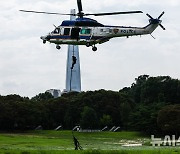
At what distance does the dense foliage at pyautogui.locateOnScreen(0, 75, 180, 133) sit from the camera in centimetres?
10212

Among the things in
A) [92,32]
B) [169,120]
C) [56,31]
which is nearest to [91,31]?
[92,32]

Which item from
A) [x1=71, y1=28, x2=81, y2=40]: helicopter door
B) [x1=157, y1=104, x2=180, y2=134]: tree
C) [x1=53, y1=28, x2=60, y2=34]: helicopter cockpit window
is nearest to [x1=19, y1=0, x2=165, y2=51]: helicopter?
[x1=71, y1=28, x2=81, y2=40]: helicopter door

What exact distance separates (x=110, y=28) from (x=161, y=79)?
9884cm

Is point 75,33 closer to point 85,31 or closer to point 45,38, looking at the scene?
point 85,31

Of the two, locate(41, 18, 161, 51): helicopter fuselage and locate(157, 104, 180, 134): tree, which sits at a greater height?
locate(41, 18, 161, 51): helicopter fuselage

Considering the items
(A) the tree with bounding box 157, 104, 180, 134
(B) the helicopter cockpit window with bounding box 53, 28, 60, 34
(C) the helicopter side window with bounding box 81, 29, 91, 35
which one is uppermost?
(B) the helicopter cockpit window with bounding box 53, 28, 60, 34

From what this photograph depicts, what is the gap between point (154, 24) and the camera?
4181 centimetres

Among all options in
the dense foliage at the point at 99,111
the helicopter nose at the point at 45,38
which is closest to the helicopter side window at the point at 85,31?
the helicopter nose at the point at 45,38

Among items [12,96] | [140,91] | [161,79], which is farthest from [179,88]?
[12,96]

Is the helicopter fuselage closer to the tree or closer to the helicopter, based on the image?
the helicopter

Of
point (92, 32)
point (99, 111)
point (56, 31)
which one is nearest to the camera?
point (92, 32)

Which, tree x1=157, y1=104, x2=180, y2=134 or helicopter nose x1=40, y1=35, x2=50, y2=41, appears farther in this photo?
tree x1=157, y1=104, x2=180, y2=134

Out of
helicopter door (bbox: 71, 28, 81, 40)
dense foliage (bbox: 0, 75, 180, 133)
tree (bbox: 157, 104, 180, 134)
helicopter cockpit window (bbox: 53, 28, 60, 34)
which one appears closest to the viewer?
helicopter door (bbox: 71, 28, 81, 40)

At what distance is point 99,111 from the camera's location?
120625 millimetres
